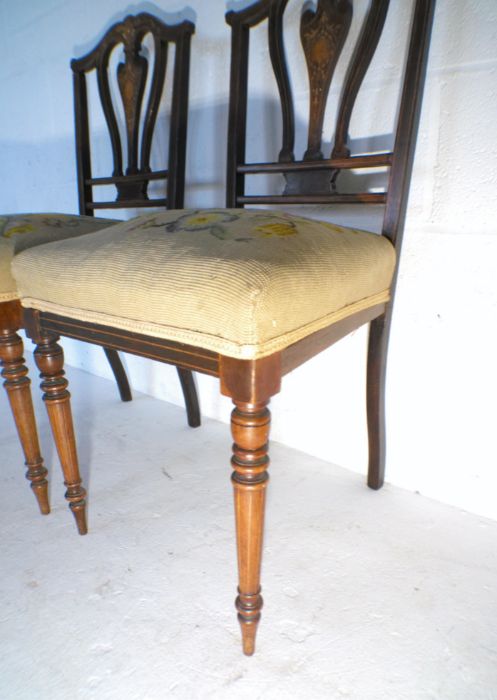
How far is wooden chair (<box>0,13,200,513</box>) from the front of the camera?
2.60ft

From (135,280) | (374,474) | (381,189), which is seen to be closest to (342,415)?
(374,474)

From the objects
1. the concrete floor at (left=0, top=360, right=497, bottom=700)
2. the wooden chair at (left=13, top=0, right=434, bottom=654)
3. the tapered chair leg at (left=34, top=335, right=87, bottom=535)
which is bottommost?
the concrete floor at (left=0, top=360, right=497, bottom=700)

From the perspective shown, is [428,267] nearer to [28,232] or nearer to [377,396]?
[377,396]

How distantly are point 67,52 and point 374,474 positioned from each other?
1509 millimetres

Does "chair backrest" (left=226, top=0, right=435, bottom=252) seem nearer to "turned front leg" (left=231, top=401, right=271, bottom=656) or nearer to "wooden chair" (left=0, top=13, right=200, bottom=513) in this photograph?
"wooden chair" (left=0, top=13, right=200, bottom=513)

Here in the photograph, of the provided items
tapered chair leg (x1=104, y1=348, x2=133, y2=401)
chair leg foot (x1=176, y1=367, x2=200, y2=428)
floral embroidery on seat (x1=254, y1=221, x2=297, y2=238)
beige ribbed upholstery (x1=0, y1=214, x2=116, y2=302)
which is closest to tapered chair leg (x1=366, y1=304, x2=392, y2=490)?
floral embroidery on seat (x1=254, y1=221, x2=297, y2=238)

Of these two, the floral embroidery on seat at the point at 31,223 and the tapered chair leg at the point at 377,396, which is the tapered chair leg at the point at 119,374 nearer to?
the floral embroidery on seat at the point at 31,223

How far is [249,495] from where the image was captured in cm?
54

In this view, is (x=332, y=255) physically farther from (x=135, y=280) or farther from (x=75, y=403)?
(x=75, y=403)

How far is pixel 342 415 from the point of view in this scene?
1.07 metres

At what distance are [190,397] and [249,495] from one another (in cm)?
70

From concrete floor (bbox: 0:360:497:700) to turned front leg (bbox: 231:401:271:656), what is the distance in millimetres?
83

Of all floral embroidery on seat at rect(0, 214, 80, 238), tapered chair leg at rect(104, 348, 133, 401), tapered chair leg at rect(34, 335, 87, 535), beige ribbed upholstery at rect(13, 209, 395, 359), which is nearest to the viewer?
beige ribbed upholstery at rect(13, 209, 395, 359)

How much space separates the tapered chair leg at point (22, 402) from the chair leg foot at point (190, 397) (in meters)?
0.39
